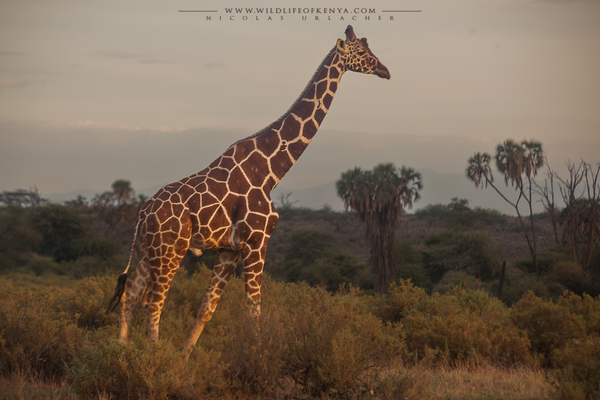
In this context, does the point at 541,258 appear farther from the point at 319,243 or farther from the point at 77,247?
the point at 77,247

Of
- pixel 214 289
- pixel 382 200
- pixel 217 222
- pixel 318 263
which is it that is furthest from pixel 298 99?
pixel 318 263

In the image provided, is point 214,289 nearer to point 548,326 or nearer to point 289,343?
point 289,343

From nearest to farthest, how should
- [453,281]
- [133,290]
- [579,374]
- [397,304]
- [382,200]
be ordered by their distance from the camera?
[579,374], [133,290], [397,304], [453,281], [382,200]

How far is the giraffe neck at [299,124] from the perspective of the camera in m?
7.05

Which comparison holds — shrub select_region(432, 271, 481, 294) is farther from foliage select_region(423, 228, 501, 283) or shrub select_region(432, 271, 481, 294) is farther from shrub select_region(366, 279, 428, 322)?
shrub select_region(366, 279, 428, 322)

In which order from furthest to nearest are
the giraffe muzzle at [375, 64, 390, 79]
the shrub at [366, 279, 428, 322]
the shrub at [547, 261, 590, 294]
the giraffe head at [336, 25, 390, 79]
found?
the shrub at [547, 261, 590, 294] → the shrub at [366, 279, 428, 322] → the giraffe muzzle at [375, 64, 390, 79] → the giraffe head at [336, 25, 390, 79]

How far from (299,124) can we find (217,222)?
1.82m

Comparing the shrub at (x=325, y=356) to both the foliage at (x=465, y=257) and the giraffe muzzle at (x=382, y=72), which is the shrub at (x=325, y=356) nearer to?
the giraffe muzzle at (x=382, y=72)

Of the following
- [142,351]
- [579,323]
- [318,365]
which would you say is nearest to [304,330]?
[318,365]

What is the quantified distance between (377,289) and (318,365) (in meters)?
21.5

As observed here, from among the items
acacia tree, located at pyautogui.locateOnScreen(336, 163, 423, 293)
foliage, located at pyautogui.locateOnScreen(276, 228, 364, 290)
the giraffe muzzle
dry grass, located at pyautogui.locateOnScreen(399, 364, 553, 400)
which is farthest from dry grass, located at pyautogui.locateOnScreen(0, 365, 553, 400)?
acacia tree, located at pyautogui.locateOnScreen(336, 163, 423, 293)

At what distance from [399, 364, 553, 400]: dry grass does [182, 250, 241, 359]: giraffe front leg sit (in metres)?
2.52

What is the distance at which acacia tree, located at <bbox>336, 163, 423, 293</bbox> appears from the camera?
27.6 m

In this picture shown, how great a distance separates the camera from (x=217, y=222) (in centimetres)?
657
